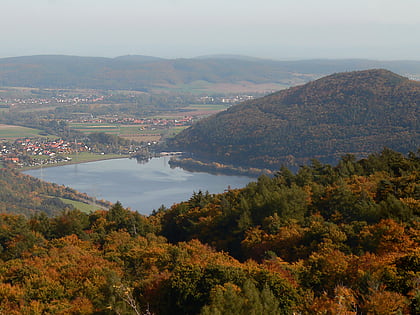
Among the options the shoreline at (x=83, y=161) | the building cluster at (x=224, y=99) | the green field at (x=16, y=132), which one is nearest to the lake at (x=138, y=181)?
the shoreline at (x=83, y=161)

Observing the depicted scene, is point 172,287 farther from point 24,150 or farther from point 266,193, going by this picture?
point 24,150

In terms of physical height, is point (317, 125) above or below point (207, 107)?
above

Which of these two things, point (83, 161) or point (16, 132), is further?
point (16, 132)

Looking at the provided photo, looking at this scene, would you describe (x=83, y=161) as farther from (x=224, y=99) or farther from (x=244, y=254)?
(x=224, y=99)

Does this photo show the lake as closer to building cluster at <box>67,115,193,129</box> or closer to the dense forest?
the dense forest

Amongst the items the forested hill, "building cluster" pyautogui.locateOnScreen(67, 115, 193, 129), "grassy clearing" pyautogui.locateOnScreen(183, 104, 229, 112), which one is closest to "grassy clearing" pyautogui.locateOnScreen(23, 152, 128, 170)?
the forested hill

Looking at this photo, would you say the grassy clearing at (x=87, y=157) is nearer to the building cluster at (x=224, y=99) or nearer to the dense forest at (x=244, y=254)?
the dense forest at (x=244, y=254)

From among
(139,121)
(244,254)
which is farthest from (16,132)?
(244,254)

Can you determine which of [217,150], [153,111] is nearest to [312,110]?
[217,150]
